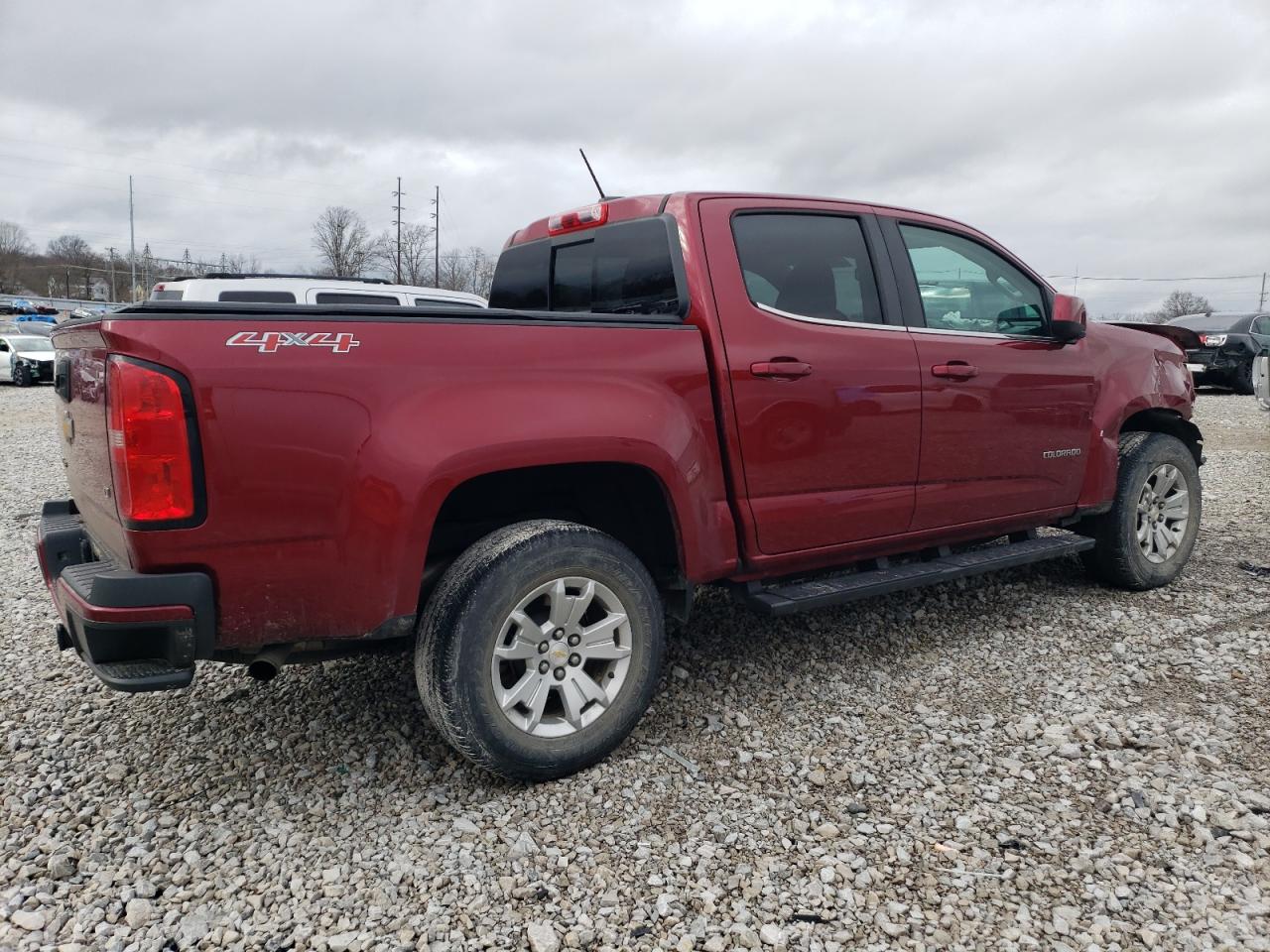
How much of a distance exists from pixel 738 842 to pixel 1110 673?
6.69 ft

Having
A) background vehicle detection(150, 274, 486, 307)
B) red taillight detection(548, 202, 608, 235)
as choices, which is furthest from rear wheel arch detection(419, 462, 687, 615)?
background vehicle detection(150, 274, 486, 307)

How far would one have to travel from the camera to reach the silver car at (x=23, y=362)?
70.7ft

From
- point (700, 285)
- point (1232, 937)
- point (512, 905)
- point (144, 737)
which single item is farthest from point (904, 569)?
point (144, 737)

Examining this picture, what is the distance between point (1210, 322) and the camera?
1700 centimetres

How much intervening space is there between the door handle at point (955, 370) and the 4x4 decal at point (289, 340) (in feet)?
7.74


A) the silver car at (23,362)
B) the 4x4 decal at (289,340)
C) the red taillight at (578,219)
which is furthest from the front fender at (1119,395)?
the silver car at (23,362)

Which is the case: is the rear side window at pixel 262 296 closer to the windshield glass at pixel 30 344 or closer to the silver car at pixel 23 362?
the silver car at pixel 23 362

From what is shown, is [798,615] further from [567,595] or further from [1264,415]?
[1264,415]

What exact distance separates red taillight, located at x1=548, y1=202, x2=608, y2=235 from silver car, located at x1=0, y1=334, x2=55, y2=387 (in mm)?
21709

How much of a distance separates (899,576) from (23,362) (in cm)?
2358

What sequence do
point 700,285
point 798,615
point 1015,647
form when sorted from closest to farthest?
1. point 700,285
2. point 1015,647
3. point 798,615

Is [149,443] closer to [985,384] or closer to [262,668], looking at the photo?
[262,668]

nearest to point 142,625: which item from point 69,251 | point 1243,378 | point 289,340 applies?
point 289,340

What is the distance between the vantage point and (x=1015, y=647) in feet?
13.5
